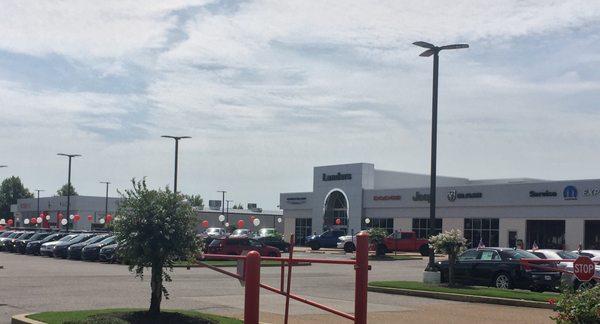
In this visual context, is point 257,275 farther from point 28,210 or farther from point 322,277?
point 28,210

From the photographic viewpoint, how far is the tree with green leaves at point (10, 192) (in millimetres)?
137363

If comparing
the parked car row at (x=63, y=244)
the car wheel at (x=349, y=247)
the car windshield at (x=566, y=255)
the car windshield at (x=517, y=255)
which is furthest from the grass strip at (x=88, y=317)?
the car wheel at (x=349, y=247)

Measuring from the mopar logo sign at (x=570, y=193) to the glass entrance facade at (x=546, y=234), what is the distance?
Answer: 181 centimetres

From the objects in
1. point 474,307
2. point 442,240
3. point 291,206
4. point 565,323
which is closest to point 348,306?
point 474,307

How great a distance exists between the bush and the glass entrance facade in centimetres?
4603

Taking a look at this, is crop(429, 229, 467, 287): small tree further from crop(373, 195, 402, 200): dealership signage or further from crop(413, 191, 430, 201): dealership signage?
crop(373, 195, 402, 200): dealership signage

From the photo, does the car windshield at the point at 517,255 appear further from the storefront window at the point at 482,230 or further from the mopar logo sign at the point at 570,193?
the storefront window at the point at 482,230

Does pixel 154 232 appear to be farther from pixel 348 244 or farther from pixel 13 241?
pixel 348 244

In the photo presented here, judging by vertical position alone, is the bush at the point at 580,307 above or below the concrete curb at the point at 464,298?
above

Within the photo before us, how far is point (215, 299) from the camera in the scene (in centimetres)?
1988

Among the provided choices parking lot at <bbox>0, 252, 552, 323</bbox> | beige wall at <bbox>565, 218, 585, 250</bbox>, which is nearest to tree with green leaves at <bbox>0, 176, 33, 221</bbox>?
beige wall at <bbox>565, 218, 585, 250</bbox>

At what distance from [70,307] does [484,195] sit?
154 ft

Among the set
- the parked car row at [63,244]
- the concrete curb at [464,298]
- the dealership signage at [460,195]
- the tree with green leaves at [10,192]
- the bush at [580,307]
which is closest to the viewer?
the bush at [580,307]

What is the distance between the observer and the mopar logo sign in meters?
52.2
